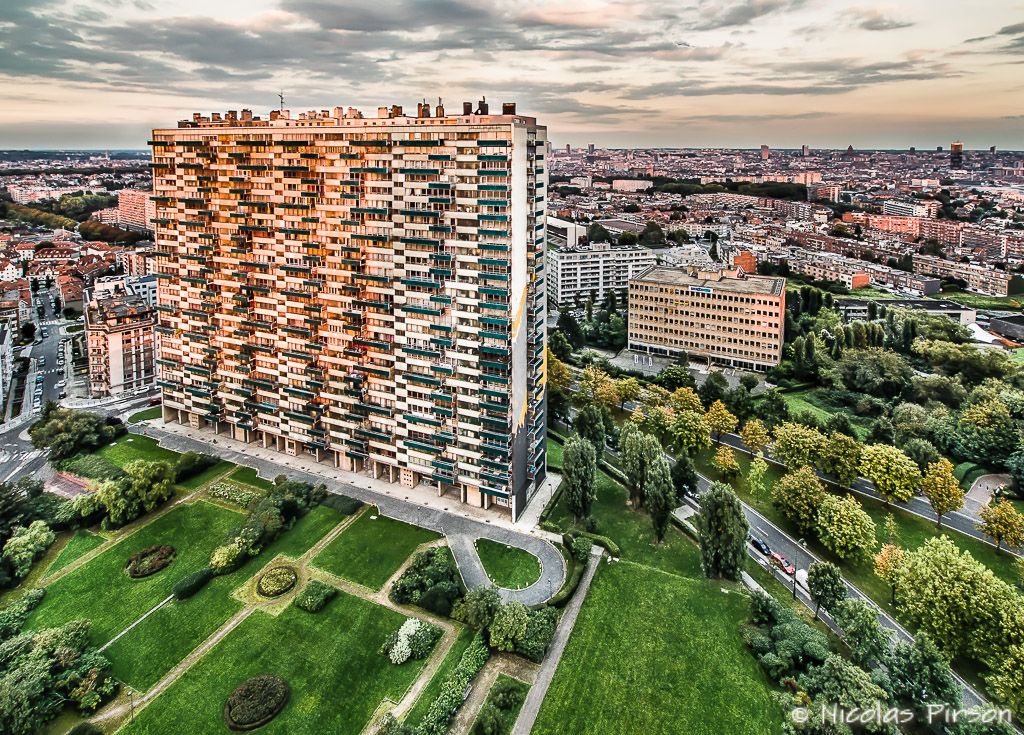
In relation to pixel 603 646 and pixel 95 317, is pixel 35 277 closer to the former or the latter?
pixel 95 317

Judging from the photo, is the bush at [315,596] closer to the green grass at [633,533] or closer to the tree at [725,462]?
the green grass at [633,533]

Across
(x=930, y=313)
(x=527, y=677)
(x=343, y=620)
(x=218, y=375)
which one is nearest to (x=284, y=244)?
(x=218, y=375)

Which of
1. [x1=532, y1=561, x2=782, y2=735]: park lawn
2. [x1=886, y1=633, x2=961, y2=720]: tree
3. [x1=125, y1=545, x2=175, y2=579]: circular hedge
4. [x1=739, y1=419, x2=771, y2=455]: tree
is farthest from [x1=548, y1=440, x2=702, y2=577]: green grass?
[x1=125, y1=545, x2=175, y2=579]: circular hedge

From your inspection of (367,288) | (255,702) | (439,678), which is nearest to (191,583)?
(255,702)

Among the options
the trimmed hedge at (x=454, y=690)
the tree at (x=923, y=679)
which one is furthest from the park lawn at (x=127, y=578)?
the tree at (x=923, y=679)

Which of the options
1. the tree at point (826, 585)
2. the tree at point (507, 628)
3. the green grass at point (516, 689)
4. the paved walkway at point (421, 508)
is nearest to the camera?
the green grass at point (516, 689)

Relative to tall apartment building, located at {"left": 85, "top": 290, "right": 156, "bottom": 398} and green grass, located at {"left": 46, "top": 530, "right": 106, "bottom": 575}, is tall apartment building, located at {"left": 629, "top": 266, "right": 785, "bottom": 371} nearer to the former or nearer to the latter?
tall apartment building, located at {"left": 85, "top": 290, "right": 156, "bottom": 398}

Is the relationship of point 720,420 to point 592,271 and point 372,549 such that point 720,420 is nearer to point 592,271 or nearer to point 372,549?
point 372,549
